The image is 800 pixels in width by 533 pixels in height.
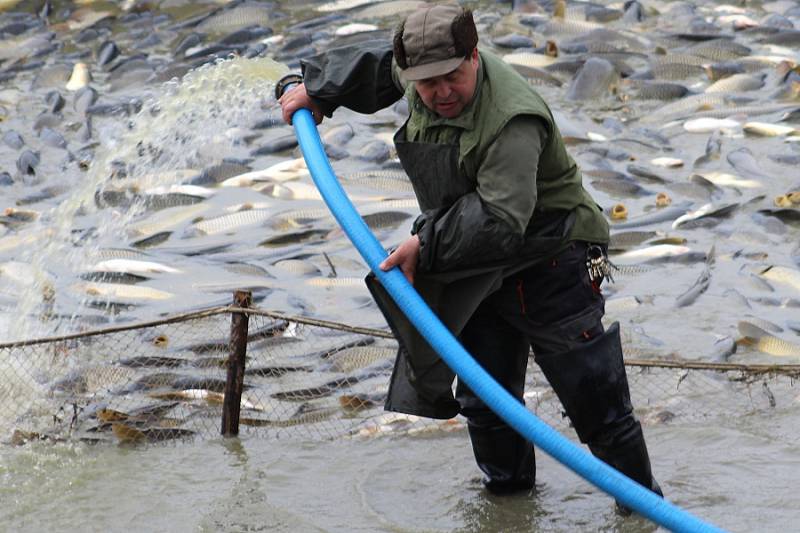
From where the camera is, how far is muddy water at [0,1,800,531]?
413cm

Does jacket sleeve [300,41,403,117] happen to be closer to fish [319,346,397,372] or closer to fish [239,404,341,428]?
fish [239,404,341,428]

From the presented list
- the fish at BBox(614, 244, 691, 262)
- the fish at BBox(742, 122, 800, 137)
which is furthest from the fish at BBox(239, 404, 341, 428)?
the fish at BBox(742, 122, 800, 137)

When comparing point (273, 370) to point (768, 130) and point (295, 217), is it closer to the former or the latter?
point (295, 217)

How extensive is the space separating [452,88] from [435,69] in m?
0.09

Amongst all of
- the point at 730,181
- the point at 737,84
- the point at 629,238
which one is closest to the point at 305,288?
the point at 629,238

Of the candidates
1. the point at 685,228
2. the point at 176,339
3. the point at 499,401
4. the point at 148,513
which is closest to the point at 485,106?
the point at 499,401

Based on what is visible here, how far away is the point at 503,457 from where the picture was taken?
4.00m

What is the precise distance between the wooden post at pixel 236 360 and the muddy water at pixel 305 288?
12 centimetres

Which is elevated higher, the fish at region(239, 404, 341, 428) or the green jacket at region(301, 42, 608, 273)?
the green jacket at region(301, 42, 608, 273)

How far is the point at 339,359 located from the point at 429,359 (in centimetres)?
197

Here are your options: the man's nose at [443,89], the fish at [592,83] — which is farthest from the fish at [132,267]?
the fish at [592,83]

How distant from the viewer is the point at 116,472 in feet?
14.9

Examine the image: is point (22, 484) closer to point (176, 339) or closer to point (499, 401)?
point (176, 339)

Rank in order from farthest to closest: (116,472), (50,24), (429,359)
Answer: (50,24) < (116,472) < (429,359)
